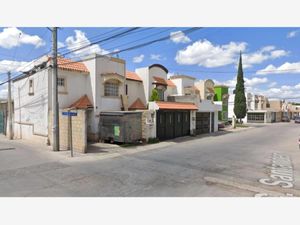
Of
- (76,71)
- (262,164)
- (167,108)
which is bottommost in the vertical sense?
(262,164)

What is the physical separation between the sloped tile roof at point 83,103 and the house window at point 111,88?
1.55 m

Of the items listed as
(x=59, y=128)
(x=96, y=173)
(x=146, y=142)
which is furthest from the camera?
(x=146, y=142)

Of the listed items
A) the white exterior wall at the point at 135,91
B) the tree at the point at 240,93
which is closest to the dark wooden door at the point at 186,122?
the white exterior wall at the point at 135,91

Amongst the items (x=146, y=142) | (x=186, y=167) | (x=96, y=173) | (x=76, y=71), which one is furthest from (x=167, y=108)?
(x=96, y=173)

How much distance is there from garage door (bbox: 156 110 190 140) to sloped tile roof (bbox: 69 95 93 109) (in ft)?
17.1

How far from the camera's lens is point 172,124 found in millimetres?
18953

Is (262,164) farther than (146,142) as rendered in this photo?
No

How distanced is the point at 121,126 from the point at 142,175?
715cm

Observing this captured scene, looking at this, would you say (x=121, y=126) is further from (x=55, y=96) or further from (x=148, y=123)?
(x=55, y=96)

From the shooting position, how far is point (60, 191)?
6.61 m

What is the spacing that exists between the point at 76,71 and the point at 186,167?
1094 cm

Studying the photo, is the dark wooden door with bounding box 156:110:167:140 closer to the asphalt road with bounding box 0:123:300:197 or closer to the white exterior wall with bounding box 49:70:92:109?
the asphalt road with bounding box 0:123:300:197

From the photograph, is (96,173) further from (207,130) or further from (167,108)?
(207,130)

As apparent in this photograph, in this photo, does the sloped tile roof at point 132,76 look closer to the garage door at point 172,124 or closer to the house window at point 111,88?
the house window at point 111,88
